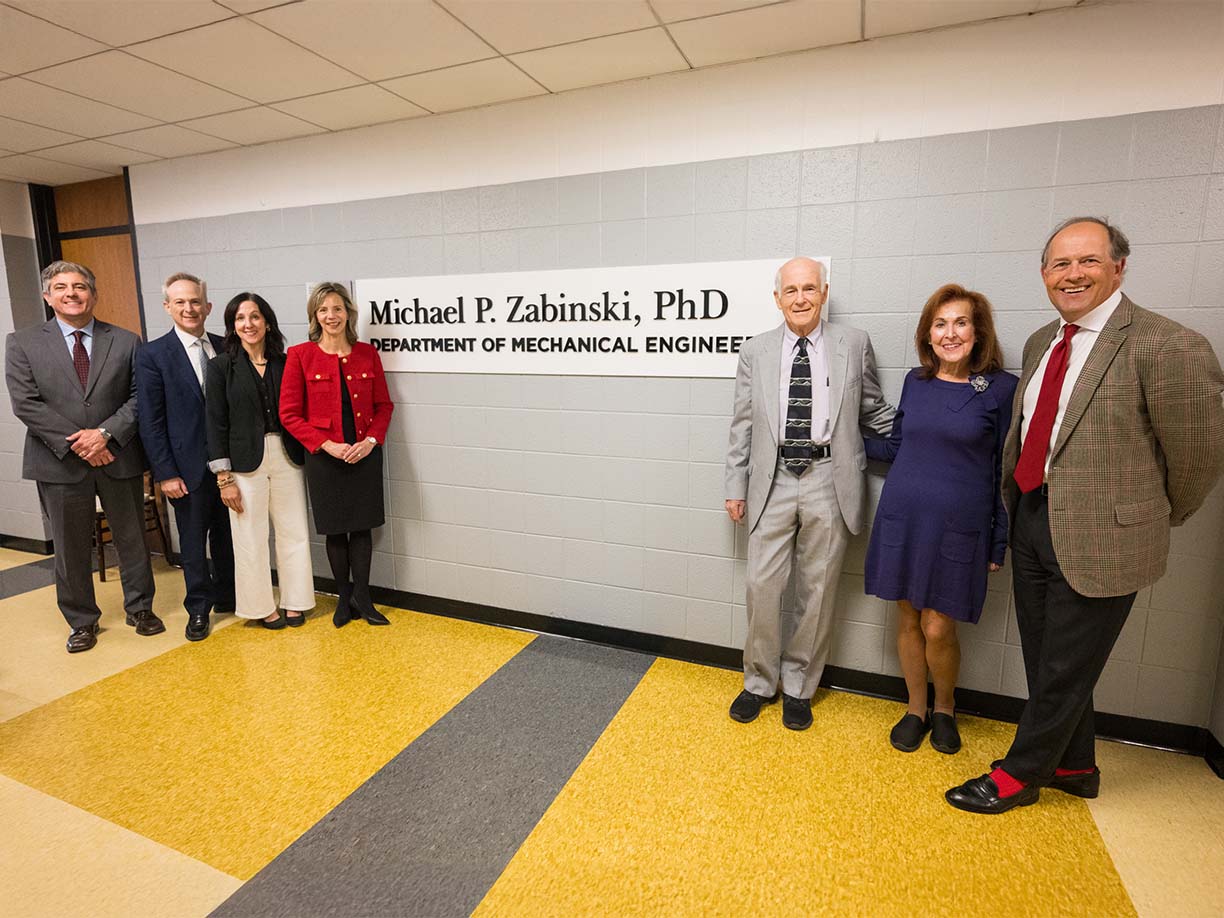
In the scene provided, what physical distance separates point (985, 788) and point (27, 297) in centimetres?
626

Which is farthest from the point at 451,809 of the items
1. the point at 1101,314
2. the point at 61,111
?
the point at 61,111

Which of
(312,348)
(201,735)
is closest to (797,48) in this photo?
(312,348)

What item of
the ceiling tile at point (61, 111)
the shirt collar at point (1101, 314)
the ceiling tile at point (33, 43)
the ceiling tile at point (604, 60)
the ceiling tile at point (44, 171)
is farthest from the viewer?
the ceiling tile at point (44, 171)

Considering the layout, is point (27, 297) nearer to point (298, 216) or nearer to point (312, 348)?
point (298, 216)

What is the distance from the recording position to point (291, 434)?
322 centimetres

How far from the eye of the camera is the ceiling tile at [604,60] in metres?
2.39

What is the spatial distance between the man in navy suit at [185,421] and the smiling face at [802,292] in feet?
9.31

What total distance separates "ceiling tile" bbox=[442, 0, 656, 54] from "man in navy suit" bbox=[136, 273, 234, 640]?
77.8 inches

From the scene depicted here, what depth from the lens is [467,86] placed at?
2.80 meters

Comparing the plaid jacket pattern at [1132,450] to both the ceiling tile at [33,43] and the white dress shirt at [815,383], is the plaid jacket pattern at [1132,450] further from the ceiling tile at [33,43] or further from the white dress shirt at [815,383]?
the ceiling tile at [33,43]

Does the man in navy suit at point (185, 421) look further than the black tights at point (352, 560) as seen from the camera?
No

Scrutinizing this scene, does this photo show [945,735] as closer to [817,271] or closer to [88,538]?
[817,271]

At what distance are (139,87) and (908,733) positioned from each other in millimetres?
4195

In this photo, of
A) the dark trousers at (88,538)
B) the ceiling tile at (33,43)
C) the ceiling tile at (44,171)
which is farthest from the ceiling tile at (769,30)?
the ceiling tile at (44,171)
